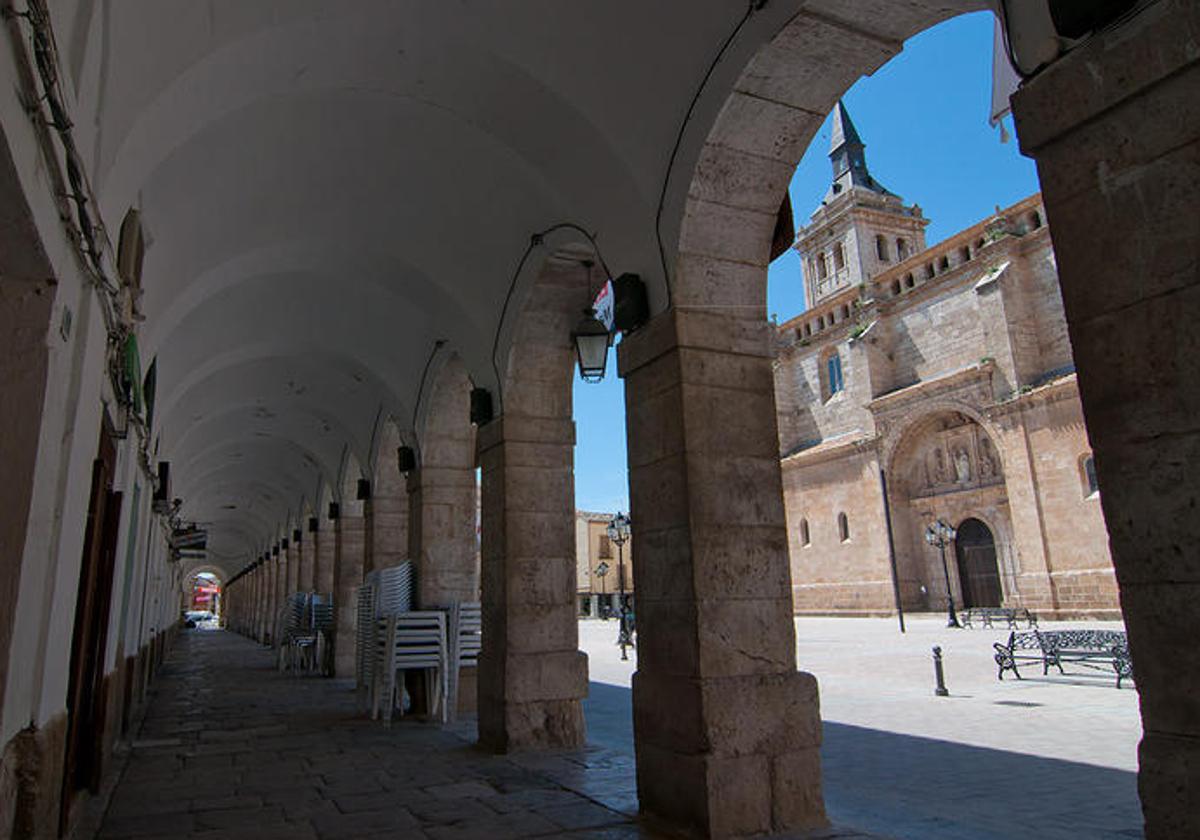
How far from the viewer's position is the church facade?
70.3 feet

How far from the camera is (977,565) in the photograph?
2555 cm

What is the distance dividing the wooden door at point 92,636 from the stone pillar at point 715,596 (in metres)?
2.85

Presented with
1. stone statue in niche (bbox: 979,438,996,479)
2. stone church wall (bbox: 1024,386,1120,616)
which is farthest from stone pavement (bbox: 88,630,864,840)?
stone statue in niche (bbox: 979,438,996,479)

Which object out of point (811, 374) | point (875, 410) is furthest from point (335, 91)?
A: point (811, 374)

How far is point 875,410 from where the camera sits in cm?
2803

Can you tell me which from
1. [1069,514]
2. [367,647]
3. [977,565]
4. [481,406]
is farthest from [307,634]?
[977,565]

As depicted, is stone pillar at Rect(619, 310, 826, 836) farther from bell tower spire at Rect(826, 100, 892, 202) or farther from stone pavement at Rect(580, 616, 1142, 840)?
bell tower spire at Rect(826, 100, 892, 202)

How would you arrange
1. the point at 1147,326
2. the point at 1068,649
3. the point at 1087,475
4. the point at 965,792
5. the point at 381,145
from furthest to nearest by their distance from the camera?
the point at 1087,475 → the point at 1068,649 → the point at 381,145 → the point at 965,792 → the point at 1147,326

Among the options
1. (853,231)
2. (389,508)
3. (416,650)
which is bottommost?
(416,650)

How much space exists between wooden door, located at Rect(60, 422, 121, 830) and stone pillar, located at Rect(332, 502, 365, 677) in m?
7.61

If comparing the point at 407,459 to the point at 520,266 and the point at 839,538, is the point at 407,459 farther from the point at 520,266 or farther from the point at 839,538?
the point at 839,538

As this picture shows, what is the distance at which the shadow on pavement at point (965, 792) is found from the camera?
380 cm

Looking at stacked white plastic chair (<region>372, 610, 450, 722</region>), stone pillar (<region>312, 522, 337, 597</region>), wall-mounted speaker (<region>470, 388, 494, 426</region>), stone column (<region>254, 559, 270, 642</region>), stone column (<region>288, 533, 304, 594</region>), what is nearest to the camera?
wall-mounted speaker (<region>470, 388, 494, 426</region>)

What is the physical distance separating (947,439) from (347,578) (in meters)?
20.7
